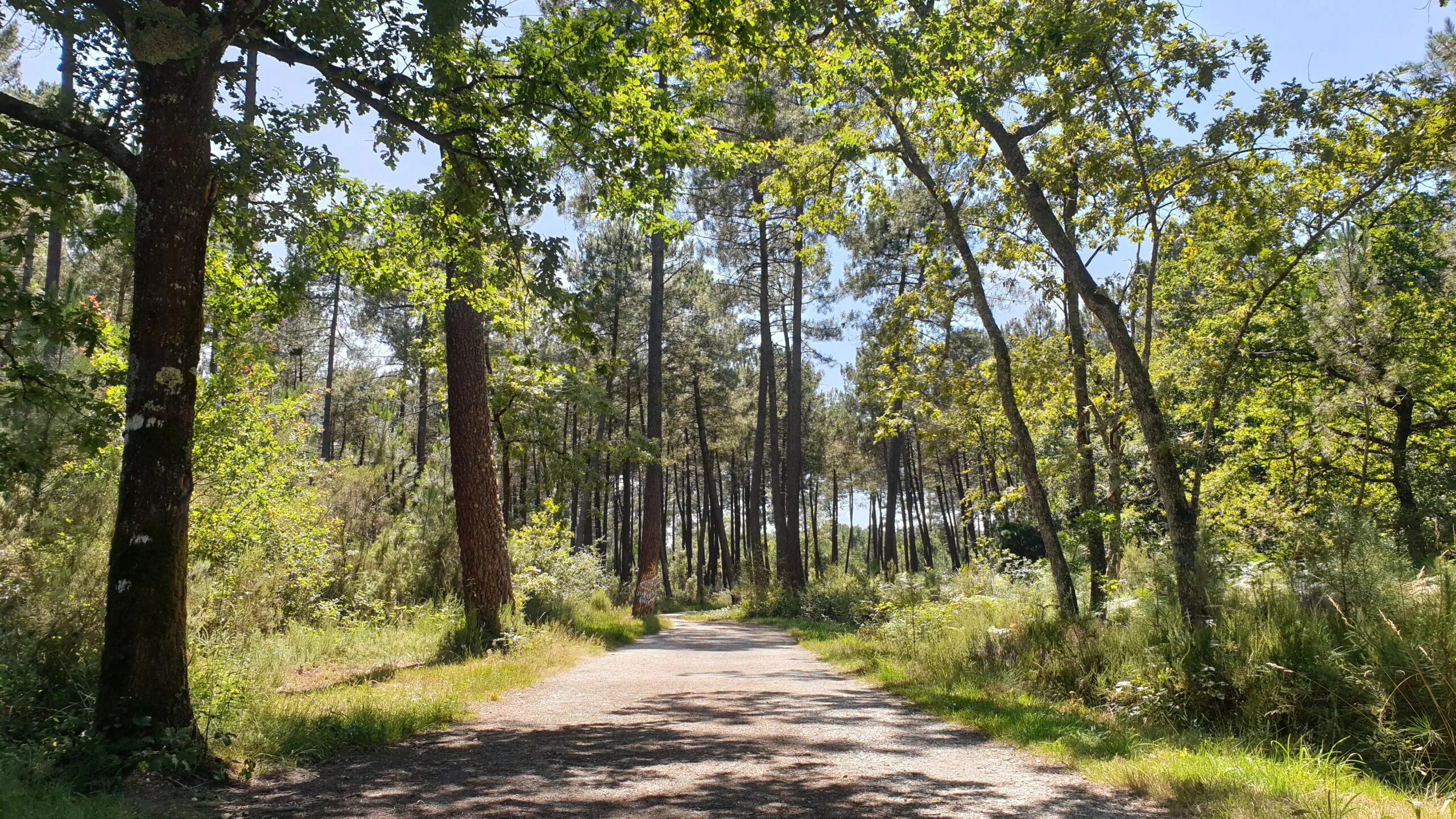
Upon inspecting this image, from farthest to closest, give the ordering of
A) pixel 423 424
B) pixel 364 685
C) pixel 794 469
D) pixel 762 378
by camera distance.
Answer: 1. pixel 423 424
2. pixel 762 378
3. pixel 794 469
4. pixel 364 685

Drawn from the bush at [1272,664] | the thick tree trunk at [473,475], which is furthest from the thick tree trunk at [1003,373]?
the thick tree trunk at [473,475]

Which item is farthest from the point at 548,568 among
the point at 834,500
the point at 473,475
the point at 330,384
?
the point at 834,500

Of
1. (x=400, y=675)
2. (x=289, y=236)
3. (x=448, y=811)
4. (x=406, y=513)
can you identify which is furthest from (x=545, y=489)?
(x=448, y=811)

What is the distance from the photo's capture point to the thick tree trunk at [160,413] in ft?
14.4

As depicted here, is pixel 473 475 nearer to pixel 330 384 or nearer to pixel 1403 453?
pixel 1403 453

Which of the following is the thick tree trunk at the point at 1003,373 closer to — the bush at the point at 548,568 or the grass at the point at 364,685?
the grass at the point at 364,685

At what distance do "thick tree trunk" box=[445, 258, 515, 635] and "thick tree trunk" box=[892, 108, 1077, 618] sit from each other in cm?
665

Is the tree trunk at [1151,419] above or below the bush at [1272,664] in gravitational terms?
above

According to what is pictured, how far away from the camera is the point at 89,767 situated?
4016 millimetres

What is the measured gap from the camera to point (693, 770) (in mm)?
4730

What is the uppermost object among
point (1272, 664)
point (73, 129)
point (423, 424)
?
point (423, 424)

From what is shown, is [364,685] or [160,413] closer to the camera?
[160,413]

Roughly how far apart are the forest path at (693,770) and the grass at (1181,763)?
0.20m

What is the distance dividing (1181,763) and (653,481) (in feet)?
57.8
